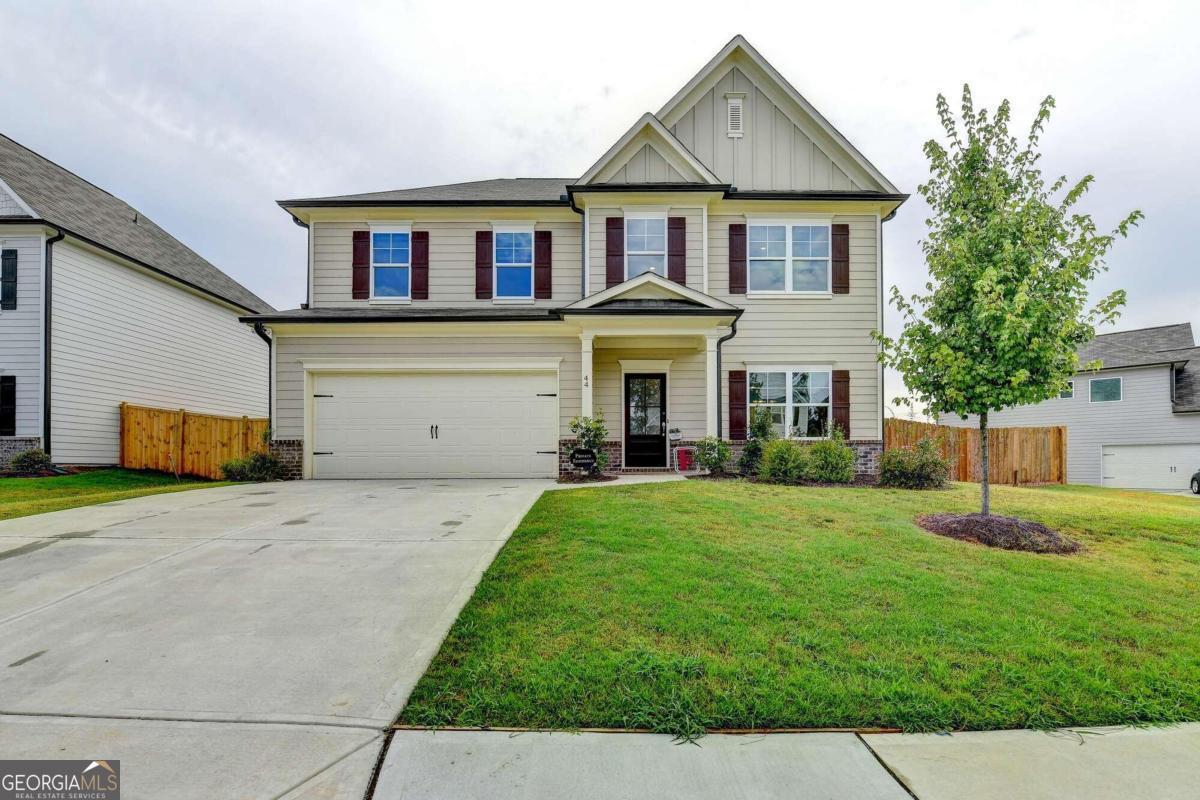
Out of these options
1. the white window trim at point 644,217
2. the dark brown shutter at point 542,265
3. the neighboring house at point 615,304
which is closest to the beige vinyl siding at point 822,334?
the neighboring house at point 615,304

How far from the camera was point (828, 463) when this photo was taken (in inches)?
433

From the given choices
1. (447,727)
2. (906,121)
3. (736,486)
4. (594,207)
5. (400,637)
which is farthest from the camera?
(906,121)

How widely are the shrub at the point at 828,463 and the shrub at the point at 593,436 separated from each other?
13.0 feet

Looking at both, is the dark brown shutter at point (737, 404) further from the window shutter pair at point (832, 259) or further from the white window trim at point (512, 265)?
the white window trim at point (512, 265)

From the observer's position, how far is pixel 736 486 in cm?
973

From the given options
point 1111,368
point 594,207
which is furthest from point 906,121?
point 1111,368

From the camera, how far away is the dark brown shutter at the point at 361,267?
13.3 m

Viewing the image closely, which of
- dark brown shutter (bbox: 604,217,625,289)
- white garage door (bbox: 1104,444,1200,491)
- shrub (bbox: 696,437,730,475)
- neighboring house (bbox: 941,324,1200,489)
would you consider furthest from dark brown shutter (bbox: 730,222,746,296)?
white garage door (bbox: 1104,444,1200,491)

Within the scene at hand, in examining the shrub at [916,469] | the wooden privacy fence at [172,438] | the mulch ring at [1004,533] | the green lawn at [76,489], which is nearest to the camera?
the mulch ring at [1004,533]

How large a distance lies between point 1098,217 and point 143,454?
19895 mm

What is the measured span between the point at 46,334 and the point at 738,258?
1611 centimetres

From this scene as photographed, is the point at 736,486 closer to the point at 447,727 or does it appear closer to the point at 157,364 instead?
the point at 447,727

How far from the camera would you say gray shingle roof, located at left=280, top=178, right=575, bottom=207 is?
13.1 meters

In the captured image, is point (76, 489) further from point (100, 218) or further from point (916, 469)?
point (916, 469)
